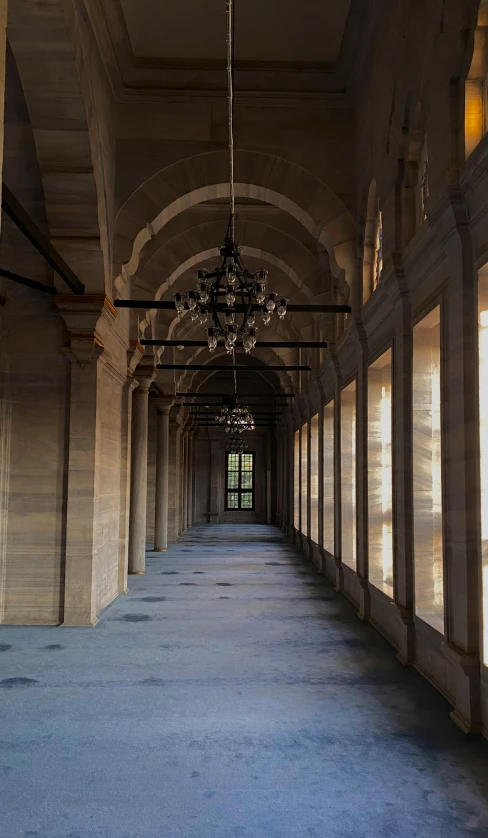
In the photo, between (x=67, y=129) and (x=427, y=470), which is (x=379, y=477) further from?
(x=67, y=129)

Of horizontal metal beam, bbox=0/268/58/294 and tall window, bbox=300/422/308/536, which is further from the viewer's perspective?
tall window, bbox=300/422/308/536

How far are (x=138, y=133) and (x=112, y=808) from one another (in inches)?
399

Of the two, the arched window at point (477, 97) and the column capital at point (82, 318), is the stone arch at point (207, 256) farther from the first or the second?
the arched window at point (477, 97)

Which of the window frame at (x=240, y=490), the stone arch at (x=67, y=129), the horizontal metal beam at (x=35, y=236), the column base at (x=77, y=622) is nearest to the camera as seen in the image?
the horizontal metal beam at (x=35, y=236)

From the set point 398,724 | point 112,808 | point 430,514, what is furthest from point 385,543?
point 112,808

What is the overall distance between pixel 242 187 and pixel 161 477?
1077 centimetres

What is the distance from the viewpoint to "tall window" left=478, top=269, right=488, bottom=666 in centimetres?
541

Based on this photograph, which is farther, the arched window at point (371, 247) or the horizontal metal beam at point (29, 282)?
the arched window at point (371, 247)

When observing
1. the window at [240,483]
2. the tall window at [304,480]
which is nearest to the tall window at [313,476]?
the tall window at [304,480]

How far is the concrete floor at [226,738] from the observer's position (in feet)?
13.4

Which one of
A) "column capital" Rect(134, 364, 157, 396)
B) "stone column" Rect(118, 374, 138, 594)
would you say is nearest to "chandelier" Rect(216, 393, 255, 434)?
"column capital" Rect(134, 364, 157, 396)

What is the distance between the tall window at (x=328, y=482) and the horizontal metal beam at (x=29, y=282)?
284 inches

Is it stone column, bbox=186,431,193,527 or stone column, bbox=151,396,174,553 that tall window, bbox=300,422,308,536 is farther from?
stone column, bbox=186,431,193,527

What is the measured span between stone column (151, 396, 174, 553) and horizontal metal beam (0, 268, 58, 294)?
10813mm
